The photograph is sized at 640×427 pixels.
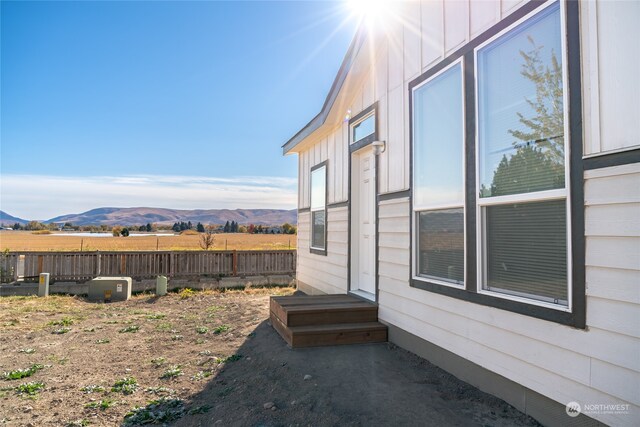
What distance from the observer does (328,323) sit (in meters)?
4.54

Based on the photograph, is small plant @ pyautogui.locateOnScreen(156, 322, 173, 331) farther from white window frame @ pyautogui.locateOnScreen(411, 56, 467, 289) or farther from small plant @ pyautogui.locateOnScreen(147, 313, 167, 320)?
white window frame @ pyautogui.locateOnScreen(411, 56, 467, 289)

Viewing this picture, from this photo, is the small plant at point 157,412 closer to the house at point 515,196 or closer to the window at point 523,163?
the house at point 515,196

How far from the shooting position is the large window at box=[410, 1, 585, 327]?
7.49ft

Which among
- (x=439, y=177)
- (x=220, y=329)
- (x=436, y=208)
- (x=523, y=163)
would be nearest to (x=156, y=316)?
(x=220, y=329)

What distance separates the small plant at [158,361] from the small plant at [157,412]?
1.01 m

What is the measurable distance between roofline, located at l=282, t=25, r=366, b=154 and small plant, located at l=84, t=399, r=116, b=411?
4.91m

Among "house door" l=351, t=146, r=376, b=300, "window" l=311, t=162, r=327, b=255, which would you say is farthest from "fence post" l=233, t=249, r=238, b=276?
"house door" l=351, t=146, r=376, b=300

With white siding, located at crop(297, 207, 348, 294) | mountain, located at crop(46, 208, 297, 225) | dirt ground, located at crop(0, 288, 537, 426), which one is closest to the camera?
dirt ground, located at crop(0, 288, 537, 426)

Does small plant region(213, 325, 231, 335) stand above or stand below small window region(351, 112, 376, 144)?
below

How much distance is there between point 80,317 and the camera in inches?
271

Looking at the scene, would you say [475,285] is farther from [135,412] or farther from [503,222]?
[135,412]

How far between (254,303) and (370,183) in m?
3.99

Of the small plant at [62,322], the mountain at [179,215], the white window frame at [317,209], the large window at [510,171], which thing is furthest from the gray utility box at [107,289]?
the mountain at [179,215]

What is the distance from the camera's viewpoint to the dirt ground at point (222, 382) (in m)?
2.79
